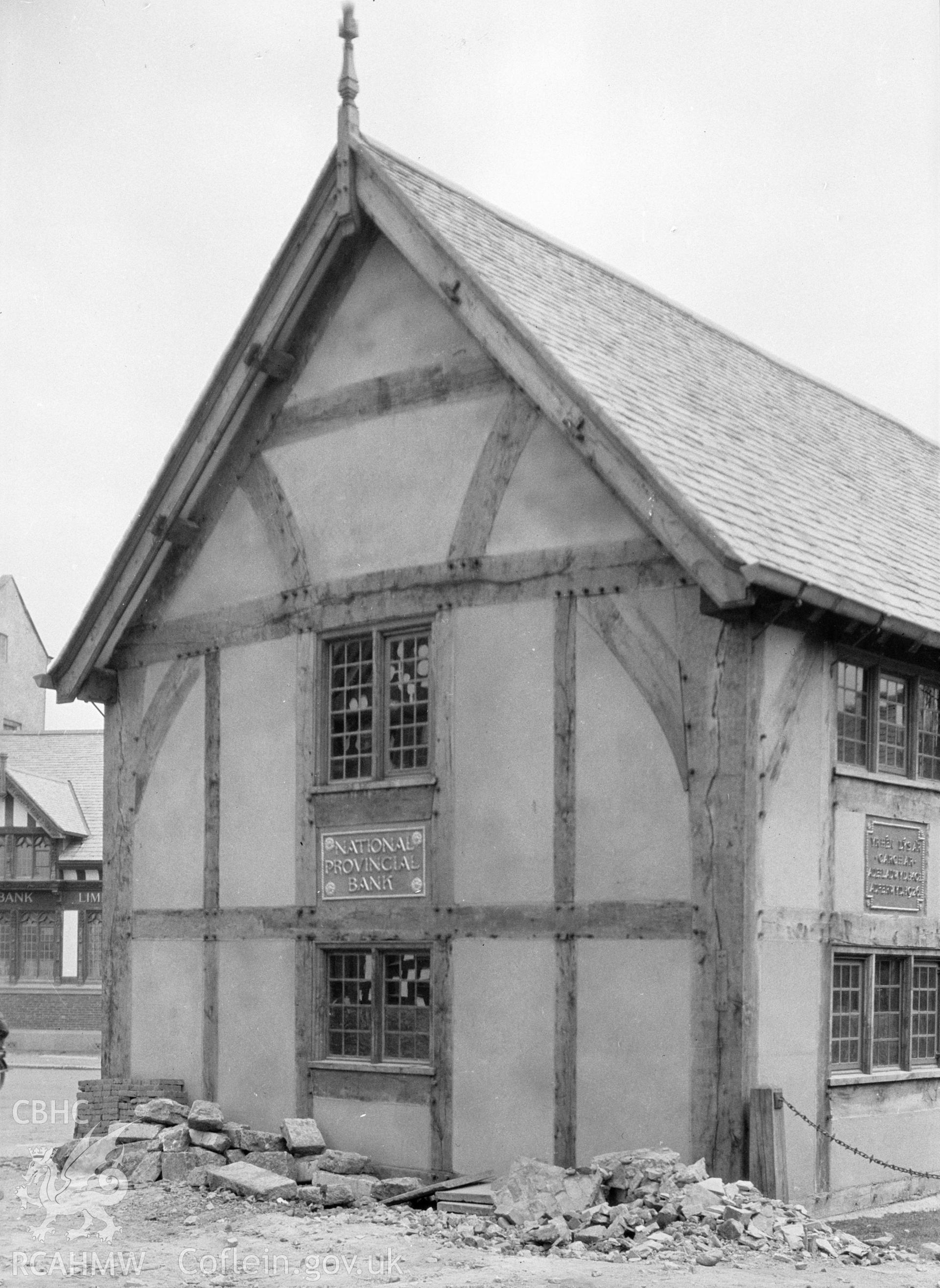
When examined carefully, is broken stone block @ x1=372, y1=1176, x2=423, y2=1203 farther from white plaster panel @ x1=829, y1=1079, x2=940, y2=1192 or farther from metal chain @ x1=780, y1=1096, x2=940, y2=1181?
white plaster panel @ x1=829, y1=1079, x2=940, y2=1192

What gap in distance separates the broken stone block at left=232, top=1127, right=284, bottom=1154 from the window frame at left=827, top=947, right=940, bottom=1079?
4955mm

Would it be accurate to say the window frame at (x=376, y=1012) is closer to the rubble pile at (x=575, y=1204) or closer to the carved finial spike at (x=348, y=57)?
the rubble pile at (x=575, y=1204)

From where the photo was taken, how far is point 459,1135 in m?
14.5

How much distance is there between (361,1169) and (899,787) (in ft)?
18.3

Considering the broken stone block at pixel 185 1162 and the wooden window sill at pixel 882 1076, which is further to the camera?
the broken stone block at pixel 185 1162

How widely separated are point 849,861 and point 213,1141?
612cm

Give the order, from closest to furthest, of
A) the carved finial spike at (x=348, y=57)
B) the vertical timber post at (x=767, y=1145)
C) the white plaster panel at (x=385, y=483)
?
1. the vertical timber post at (x=767, y=1145)
2. the white plaster panel at (x=385, y=483)
3. the carved finial spike at (x=348, y=57)

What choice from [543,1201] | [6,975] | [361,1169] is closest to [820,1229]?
[543,1201]

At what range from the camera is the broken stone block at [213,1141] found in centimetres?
1577

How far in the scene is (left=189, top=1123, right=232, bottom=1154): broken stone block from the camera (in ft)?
51.7

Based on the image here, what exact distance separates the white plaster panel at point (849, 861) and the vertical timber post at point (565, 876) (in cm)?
212

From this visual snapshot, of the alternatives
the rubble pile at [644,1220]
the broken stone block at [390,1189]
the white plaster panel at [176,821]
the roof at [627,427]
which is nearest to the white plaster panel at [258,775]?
the white plaster panel at [176,821]

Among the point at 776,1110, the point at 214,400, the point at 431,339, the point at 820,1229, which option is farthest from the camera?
the point at 214,400

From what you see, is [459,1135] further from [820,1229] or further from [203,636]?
[203,636]
